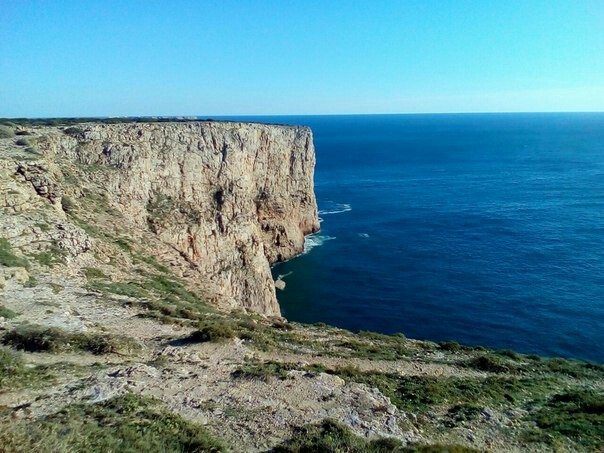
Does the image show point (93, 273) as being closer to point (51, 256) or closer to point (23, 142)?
point (51, 256)

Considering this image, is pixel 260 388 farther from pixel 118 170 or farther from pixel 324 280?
pixel 324 280

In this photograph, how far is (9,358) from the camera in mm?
15680

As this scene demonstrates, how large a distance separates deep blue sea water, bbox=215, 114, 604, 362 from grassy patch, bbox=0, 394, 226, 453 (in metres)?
37.4

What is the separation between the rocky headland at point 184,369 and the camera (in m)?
13.6

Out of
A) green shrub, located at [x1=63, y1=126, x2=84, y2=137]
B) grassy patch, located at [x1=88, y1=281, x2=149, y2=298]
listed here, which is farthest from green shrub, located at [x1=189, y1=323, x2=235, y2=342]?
green shrub, located at [x1=63, y1=126, x2=84, y2=137]

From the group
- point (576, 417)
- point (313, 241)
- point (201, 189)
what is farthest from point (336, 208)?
point (576, 417)

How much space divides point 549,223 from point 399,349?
68.4m

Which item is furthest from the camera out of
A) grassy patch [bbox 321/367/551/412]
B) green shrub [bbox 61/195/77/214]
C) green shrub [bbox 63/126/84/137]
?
green shrub [bbox 63/126/84/137]

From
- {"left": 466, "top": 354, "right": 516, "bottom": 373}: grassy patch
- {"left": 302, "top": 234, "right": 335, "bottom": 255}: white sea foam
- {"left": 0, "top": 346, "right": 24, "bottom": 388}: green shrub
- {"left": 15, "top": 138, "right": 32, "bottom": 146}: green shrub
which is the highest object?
{"left": 15, "top": 138, "right": 32, "bottom": 146}: green shrub

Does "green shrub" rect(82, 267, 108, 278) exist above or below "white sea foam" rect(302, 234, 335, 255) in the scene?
above

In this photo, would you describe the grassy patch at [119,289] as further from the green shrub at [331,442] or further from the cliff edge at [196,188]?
the green shrub at [331,442]

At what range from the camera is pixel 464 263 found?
6581 cm

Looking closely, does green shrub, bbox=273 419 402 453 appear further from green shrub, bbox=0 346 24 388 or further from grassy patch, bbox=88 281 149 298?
grassy patch, bbox=88 281 149 298

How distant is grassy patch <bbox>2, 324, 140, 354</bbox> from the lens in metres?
17.3
